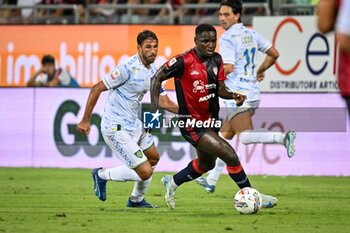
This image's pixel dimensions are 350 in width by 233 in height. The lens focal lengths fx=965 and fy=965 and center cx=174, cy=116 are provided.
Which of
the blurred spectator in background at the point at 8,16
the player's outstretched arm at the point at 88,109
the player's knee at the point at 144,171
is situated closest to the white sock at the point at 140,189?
the player's knee at the point at 144,171

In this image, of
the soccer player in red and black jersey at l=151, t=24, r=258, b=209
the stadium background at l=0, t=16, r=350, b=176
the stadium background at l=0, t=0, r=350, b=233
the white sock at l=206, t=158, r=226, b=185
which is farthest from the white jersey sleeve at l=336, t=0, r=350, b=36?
the stadium background at l=0, t=16, r=350, b=176

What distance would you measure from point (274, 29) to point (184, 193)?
6929 millimetres

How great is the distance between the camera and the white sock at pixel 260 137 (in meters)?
13.0

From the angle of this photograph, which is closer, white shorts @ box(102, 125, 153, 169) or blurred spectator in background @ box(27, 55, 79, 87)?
white shorts @ box(102, 125, 153, 169)

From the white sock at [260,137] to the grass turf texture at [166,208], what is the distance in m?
0.82

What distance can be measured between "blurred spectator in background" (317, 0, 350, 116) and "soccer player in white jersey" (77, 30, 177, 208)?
4708mm

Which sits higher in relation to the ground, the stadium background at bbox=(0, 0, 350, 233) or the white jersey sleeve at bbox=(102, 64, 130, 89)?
the white jersey sleeve at bbox=(102, 64, 130, 89)

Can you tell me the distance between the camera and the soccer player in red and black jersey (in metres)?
10.8

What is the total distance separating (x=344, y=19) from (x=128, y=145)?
5183 mm

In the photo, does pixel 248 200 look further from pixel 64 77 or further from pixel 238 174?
pixel 64 77

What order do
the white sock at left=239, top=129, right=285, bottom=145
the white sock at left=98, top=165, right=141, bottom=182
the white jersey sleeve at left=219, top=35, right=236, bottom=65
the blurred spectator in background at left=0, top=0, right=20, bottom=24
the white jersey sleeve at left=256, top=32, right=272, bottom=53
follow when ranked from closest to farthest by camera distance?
1. the white sock at left=98, top=165, right=141, bottom=182
2. the white sock at left=239, top=129, right=285, bottom=145
3. the white jersey sleeve at left=219, top=35, right=236, bottom=65
4. the white jersey sleeve at left=256, top=32, right=272, bottom=53
5. the blurred spectator in background at left=0, top=0, right=20, bottom=24

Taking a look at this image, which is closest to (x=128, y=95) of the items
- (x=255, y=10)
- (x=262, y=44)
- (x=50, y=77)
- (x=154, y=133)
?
(x=262, y=44)

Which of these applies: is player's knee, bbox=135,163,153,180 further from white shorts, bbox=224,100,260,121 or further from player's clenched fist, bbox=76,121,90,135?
white shorts, bbox=224,100,260,121

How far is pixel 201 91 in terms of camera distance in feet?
36.1
